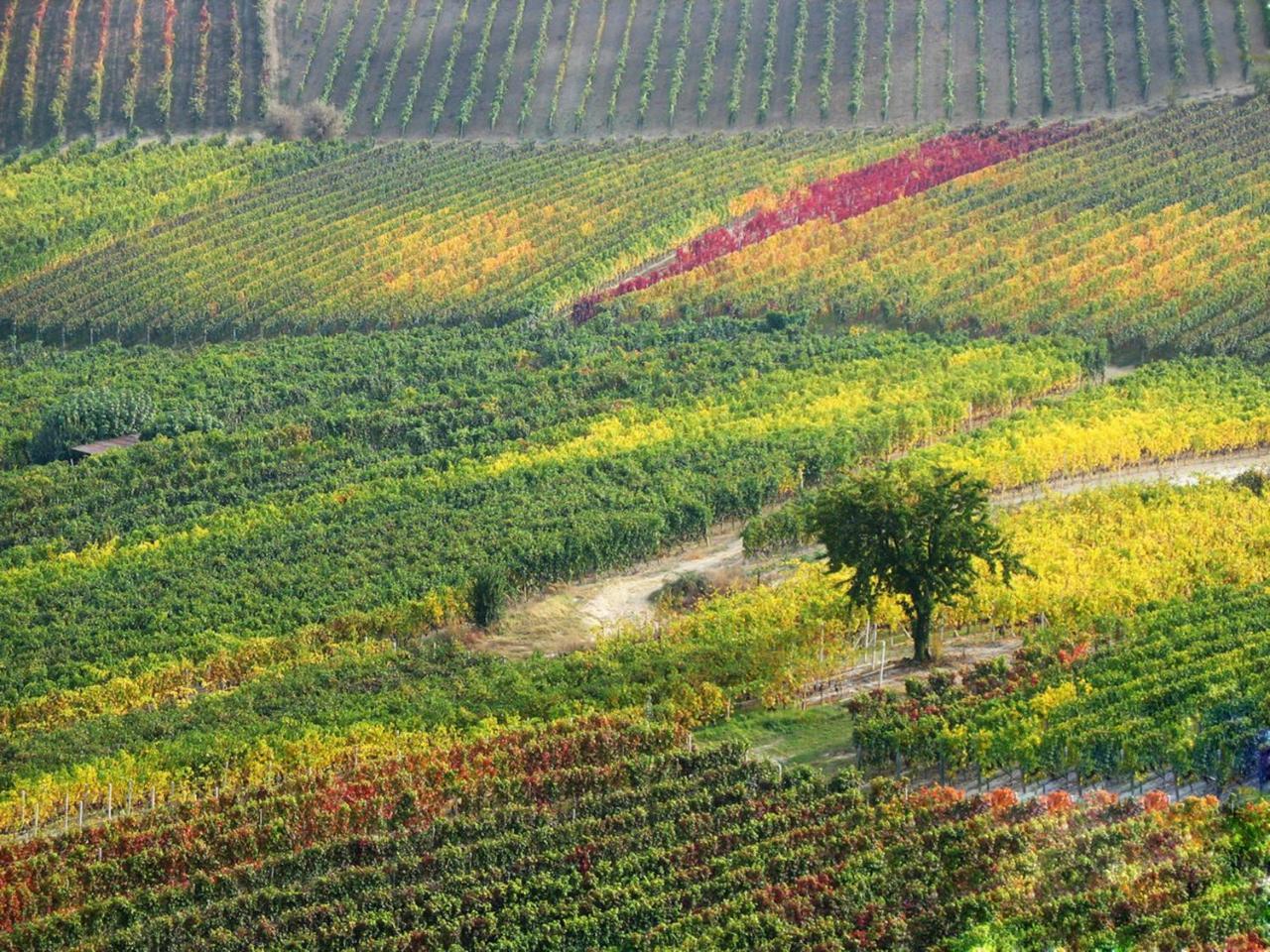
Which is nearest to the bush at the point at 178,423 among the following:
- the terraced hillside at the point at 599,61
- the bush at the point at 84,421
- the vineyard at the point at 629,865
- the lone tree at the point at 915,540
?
the bush at the point at 84,421

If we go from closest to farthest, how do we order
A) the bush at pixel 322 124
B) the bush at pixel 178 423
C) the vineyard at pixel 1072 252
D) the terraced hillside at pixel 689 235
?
1. the bush at pixel 178 423
2. the vineyard at pixel 1072 252
3. the terraced hillside at pixel 689 235
4. the bush at pixel 322 124

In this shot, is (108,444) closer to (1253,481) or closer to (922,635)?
(922,635)

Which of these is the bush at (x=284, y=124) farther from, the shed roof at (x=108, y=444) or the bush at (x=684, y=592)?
the bush at (x=684, y=592)

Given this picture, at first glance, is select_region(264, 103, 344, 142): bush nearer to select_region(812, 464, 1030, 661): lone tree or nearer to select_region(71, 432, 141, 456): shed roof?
select_region(71, 432, 141, 456): shed roof

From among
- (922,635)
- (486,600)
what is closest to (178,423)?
(486,600)

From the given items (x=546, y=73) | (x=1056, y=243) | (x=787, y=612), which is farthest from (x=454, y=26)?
(x=787, y=612)

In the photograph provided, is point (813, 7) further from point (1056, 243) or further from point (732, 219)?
point (1056, 243)

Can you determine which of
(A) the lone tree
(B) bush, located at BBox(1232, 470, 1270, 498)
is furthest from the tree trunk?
(B) bush, located at BBox(1232, 470, 1270, 498)
